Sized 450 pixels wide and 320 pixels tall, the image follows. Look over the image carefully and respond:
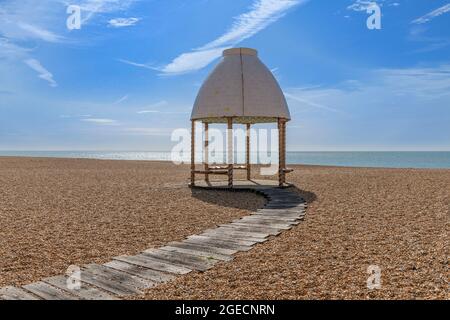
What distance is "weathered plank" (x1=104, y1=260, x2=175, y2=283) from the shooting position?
5.71 m

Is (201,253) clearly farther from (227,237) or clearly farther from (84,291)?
(84,291)

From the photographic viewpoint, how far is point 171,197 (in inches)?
568

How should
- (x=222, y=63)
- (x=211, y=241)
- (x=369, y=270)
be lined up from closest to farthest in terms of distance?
(x=369, y=270) → (x=211, y=241) → (x=222, y=63)

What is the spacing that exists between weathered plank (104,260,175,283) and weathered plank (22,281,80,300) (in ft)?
3.64

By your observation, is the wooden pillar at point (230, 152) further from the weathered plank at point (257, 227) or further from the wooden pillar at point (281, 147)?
the weathered plank at point (257, 227)

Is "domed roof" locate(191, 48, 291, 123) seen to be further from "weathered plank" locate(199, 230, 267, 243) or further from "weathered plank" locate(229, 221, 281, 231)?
"weathered plank" locate(199, 230, 267, 243)

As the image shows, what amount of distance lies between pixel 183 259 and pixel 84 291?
1914 mm

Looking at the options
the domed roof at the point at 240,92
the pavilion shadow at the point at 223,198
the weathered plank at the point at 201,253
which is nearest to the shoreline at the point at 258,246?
the pavilion shadow at the point at 223,198

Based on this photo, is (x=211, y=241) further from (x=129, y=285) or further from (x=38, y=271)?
(x=38, y=271)

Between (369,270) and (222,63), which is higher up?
(222,63)

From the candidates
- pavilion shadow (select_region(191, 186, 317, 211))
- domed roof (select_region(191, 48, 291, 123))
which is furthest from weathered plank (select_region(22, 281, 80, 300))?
domed roof (select_region(191, 48, 291, 123))

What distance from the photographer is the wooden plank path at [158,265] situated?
203 inches
